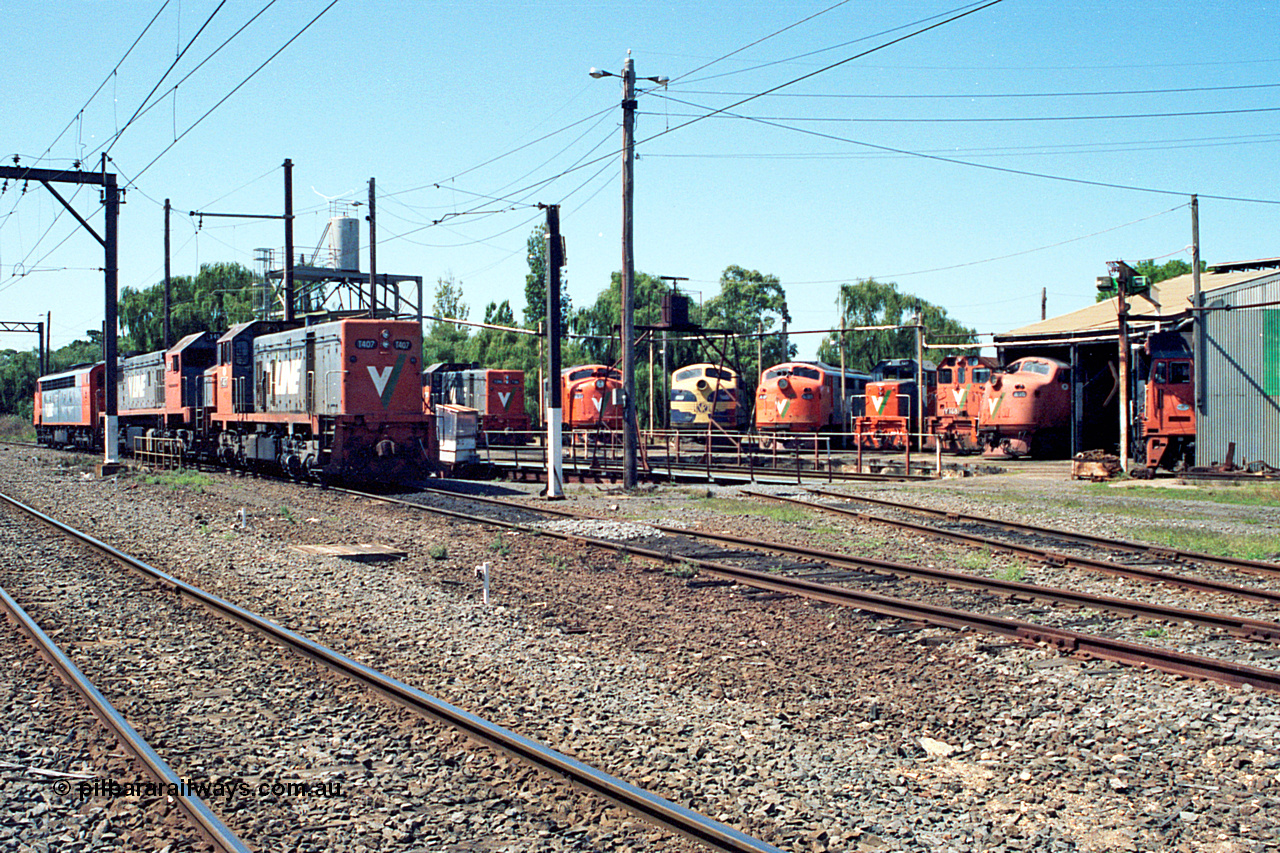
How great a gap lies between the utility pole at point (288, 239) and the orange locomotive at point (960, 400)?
889 inches

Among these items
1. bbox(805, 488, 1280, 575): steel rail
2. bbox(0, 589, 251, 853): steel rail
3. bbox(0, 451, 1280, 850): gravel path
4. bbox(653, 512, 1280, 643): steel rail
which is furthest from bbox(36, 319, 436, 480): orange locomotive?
bbox(0, 589, 251, 853): steel rail

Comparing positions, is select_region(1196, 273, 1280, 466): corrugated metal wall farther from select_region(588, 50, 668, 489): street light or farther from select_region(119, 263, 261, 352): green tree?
select_region(119, 263, 261, 352): green tree

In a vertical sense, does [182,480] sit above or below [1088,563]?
above

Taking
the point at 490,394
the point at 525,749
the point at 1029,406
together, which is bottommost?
the point at 525,749

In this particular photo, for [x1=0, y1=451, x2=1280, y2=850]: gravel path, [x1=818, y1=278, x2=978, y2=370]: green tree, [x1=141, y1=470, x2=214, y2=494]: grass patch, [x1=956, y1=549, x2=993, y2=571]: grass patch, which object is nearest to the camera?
[x1=0, y1=451, x2=1280, y2=850]: gravel path

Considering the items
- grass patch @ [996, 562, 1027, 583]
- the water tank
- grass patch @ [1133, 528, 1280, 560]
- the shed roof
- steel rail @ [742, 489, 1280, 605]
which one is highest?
the water tank

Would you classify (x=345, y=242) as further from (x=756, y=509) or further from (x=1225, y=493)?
Result: (x=1225, y=493)

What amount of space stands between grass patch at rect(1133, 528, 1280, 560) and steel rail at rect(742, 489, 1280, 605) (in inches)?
74.8

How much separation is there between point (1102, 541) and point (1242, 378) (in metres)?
14.4

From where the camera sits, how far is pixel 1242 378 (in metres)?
24.0

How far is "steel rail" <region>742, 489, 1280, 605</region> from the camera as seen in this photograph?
9.41 metres

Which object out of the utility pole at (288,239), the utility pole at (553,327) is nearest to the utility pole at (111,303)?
the utility pole at (288,239)

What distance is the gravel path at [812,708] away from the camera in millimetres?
4750

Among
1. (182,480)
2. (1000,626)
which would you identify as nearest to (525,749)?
(1000,626)
